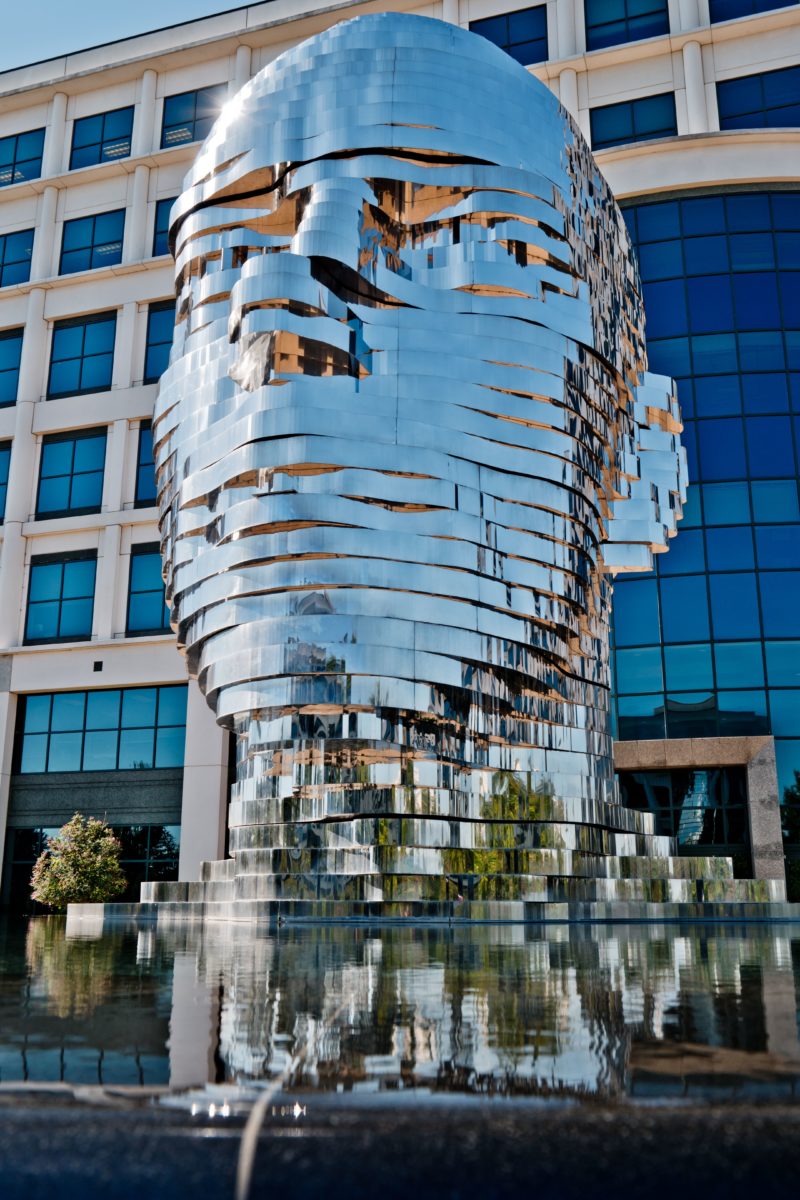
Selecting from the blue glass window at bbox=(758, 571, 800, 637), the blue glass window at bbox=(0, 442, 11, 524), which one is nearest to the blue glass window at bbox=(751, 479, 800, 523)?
the blue glass window at bbox=(758, 571, 800, 637)

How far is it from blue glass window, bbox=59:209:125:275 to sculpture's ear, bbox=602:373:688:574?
2614cm

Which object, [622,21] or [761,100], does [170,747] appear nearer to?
[761,100]

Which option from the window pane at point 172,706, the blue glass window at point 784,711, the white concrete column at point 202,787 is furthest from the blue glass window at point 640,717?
the window pane at point 172,706

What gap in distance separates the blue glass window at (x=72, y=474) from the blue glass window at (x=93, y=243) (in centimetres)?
672

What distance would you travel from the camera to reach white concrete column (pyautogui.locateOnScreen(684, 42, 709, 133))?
108 ft

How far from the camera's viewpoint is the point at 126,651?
109 ft

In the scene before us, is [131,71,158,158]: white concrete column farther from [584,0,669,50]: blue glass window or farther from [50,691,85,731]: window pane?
[50,691,85,731]: window pane

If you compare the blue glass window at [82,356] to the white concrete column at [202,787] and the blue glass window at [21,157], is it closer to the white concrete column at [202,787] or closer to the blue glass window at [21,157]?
the blue glass window at [21,157]

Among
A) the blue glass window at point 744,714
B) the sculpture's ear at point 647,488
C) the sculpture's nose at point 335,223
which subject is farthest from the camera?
the blue glass window at point 744,714

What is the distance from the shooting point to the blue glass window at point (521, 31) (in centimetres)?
3525

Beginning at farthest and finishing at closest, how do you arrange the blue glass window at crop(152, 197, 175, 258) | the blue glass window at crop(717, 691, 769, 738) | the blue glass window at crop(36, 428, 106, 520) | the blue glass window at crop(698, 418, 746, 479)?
the blue glass window at crop(152, 197, 175, 258) < the blue glass window at crop(36, 428, 106, 520) < the blue glass window at crop(698, 418, 746, 479) < the blue glass window at crop(717, 691, 769, 738)

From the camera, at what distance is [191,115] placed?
38.5 m

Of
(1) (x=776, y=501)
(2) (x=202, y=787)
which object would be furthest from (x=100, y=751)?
(1) (x=776, y=501)

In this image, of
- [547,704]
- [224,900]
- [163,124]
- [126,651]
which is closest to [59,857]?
[126,651]
